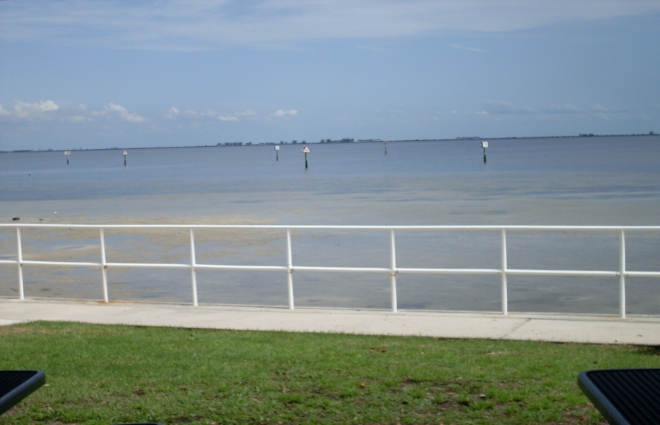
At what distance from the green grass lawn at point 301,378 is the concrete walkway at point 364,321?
20.2 inches

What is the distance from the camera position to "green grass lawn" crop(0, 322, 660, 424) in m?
6.75

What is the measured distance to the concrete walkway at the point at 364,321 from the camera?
1015cm

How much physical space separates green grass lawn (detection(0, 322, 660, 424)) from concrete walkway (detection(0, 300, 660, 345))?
1.68ft

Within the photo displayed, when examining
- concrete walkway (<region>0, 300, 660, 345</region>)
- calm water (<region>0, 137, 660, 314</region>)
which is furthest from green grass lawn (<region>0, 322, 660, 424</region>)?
calm water (<region>0, 137, 660, 314</region>)

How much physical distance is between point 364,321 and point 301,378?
3.53m

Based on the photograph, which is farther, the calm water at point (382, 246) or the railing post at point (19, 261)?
the calm water at point (382, 246)

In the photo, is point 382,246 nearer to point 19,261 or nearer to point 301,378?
point 19,261

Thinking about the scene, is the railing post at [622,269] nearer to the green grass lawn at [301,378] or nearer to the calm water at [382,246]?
the green grass lawn at [301,378]

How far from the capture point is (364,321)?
11.3 m

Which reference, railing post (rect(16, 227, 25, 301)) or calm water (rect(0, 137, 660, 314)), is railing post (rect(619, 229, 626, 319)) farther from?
railing post (rect(16, 227, 25, 301))

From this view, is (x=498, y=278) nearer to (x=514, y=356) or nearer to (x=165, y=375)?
(x=514, y=356)

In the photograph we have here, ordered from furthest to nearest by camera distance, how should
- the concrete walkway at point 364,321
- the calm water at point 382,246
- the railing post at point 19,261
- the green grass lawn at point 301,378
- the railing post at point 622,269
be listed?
the calm water at point 382,246
the railing post at point 19,261
the railing post at point 622,269
the concrete walkway at point 364,321
the green grass lawn at point 301,378

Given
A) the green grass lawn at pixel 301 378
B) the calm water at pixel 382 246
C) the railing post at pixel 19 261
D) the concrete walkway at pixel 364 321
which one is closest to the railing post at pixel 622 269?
the concrete walkway at pixel 364 321

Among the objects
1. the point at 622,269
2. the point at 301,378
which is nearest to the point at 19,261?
the point at 301,378
